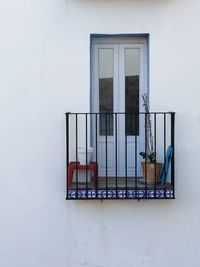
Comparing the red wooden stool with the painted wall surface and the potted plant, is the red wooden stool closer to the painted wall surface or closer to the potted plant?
the painted wall surface

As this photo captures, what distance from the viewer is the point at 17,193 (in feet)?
19.5

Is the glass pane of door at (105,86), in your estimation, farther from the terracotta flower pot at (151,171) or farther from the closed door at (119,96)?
the terracotta flower pot at (151,171)

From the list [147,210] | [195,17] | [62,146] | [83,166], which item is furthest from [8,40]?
[147,210]

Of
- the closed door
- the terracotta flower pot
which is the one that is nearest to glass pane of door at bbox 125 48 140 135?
the closed door

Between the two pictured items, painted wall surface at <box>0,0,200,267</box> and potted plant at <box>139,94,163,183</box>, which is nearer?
potted plant at <box>139,94,163,183</box>

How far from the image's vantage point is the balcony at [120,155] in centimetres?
564

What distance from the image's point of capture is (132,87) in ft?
20.5

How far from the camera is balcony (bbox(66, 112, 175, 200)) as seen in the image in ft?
18.5

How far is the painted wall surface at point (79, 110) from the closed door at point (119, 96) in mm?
337

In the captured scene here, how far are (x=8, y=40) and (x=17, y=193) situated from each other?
2.00m

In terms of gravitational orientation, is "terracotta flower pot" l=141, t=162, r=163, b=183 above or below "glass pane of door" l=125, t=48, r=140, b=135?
below

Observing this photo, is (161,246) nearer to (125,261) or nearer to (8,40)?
(125,261)

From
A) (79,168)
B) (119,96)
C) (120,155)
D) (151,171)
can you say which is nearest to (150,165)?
(151,171)

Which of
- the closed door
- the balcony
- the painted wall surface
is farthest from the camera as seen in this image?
the closed door
